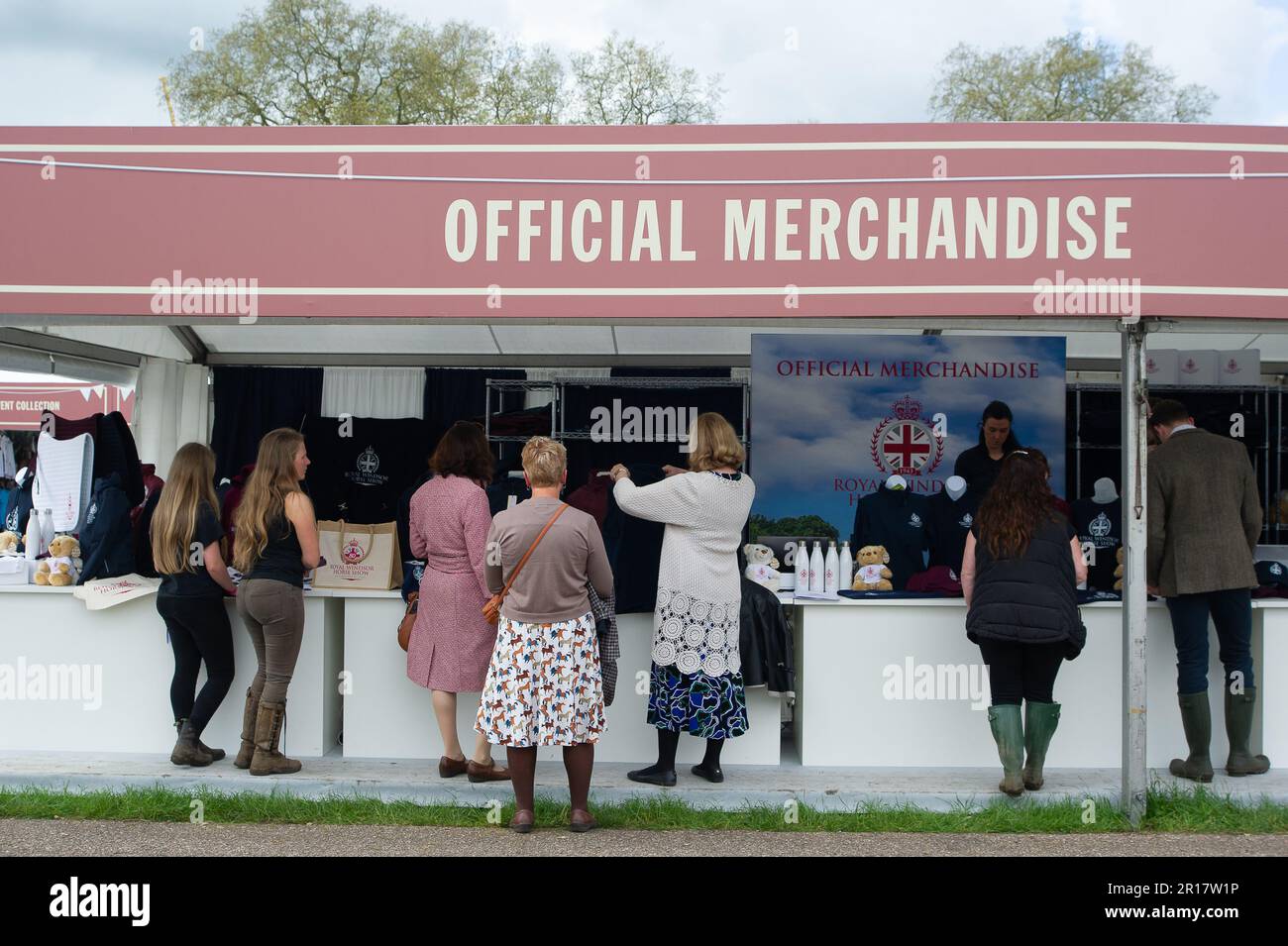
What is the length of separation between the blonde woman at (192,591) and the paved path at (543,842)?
2.07 ft

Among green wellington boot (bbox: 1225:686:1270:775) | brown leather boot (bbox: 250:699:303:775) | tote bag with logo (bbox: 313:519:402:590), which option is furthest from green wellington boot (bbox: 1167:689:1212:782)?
brown leather boot (bbox: 250:699:303:775)

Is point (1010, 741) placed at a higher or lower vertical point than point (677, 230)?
lower

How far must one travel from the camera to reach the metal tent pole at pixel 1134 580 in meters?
4.47

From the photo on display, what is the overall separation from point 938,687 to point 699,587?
139 centimetres

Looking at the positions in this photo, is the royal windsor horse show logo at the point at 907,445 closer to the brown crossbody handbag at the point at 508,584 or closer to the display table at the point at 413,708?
the display table at the point at 413,708

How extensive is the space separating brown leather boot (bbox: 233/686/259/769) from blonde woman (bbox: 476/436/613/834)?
1.40m

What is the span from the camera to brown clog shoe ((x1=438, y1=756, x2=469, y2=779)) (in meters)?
4.91

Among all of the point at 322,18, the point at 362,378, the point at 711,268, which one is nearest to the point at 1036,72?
the point at 322,18

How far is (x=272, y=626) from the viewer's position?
4812 mm

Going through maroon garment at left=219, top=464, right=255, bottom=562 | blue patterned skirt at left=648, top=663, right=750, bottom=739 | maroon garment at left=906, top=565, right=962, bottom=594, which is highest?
maroon garment at left=219, top=464, right=255, bottom=562

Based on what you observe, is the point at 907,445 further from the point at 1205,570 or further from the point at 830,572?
the point at 1205,570

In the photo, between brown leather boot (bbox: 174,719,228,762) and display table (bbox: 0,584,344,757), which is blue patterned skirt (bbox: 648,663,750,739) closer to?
display table (bbox: 0,584,344,757)

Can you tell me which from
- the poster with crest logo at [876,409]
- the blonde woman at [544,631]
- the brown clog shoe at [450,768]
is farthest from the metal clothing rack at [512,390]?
the blonde woman at [544,631]

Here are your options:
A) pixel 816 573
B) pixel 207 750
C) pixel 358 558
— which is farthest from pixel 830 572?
pixel 207 750
